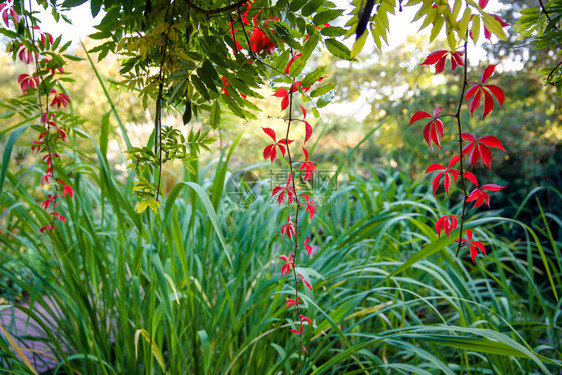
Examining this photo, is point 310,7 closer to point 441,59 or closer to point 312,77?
point 312,77

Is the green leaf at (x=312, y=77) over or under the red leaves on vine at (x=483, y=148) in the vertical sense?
over

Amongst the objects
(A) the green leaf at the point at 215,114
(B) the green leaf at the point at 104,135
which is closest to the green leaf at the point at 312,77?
(A) the green leaf at the point at 215,114

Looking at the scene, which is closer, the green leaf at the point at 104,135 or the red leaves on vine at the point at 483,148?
the red leaves on vine at the point at 483,148

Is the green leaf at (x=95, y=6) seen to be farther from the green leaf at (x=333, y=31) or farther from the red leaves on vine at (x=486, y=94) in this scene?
the red leaves on vine at (x=486, y=94)

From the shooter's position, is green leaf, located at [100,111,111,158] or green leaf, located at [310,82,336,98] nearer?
green leaf, located at [310,82,336,98]

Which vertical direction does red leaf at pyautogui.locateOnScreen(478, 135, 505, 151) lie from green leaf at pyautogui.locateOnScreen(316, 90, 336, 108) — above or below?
below

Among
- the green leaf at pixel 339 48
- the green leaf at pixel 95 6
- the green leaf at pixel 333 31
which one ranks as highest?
the green leaf at pixel 95 6

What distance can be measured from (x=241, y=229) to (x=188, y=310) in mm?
352

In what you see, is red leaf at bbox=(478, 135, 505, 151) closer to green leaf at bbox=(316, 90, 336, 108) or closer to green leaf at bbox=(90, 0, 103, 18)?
green leaf at bbox=(316, 90, 336, 108)

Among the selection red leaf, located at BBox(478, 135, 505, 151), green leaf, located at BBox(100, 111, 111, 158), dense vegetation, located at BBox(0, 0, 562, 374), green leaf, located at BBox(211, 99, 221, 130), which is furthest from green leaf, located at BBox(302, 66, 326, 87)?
green leaf, located at BBox(100, 111, 111, 158)

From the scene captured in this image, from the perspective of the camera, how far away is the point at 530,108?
282 centimetres

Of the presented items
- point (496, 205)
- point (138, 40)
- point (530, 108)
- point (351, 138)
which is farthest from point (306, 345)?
point (351, 138)

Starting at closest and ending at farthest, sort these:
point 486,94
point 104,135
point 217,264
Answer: point 486,94 → point 104,135 → point 217,264

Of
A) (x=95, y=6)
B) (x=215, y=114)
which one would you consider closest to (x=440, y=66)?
(x=215, y=114)
